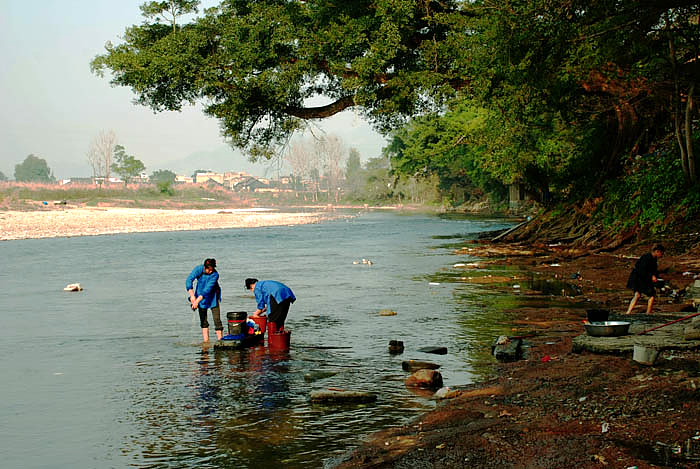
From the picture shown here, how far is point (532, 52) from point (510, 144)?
70.6 ft

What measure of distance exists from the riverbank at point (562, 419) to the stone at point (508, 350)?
0.80 ft

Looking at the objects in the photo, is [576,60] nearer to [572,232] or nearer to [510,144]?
[572,232]

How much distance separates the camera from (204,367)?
41.3ft

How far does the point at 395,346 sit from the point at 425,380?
2733 mm

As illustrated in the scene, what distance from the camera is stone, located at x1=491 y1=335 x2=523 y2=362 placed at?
12.4 meters

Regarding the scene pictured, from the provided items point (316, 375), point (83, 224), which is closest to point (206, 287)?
point (316, 375)

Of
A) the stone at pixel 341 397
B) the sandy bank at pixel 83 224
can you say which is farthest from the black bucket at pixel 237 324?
the sandy bank at pixel 83 224

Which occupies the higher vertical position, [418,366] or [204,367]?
[418,366]

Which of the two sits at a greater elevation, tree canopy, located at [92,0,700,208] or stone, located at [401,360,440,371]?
tree canopy, located at [92,0,700,208]

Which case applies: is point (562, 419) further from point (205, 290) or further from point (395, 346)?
point (205, 290)

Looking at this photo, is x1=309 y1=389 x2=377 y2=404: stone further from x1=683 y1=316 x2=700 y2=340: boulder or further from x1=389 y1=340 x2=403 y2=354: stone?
x1=683 y1=316 x2=700 y2=340: boulder

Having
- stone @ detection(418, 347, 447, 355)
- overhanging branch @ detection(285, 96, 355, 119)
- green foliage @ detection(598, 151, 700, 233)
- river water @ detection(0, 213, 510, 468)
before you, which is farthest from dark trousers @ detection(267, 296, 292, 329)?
green foliage @ detection(598, 151, 700, 233)

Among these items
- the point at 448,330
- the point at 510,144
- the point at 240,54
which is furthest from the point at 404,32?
the point at 510,144

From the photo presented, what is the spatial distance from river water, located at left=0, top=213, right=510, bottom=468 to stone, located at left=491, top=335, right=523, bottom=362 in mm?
392
